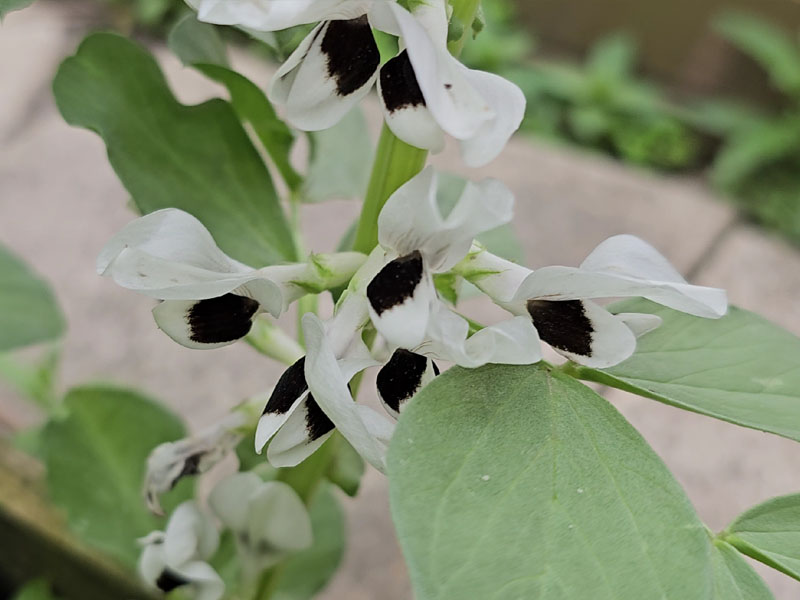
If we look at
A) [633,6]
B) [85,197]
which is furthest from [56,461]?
[633,6]

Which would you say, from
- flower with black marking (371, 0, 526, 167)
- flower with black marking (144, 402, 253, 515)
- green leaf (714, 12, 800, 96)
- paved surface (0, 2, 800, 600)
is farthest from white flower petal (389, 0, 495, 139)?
green leaf (714, 12, 800, 96)

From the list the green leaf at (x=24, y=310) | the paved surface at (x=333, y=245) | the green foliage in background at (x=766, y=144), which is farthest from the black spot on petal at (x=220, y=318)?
the green foliage in background at (x=766, y=144)

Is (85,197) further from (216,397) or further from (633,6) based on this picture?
(633,6)

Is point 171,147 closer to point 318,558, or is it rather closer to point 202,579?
point 202,579

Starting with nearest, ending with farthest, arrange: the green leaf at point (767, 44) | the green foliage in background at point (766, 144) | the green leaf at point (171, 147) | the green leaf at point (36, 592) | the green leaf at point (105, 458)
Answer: the green leaf at point (171, 147) → the green leaf at point (105, 458) → the green leaf at point (36, 592) → the green foliage in background at point (766, 144) → the green leaf at point (767, 44)

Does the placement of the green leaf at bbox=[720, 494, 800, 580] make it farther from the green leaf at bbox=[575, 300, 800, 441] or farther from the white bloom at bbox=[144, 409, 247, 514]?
the white bloom at bbox=[144, 409, 247, 514]

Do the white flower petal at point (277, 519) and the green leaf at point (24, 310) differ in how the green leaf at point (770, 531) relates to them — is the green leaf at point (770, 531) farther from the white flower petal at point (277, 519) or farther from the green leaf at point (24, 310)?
the green leaf at point (24, 310)
